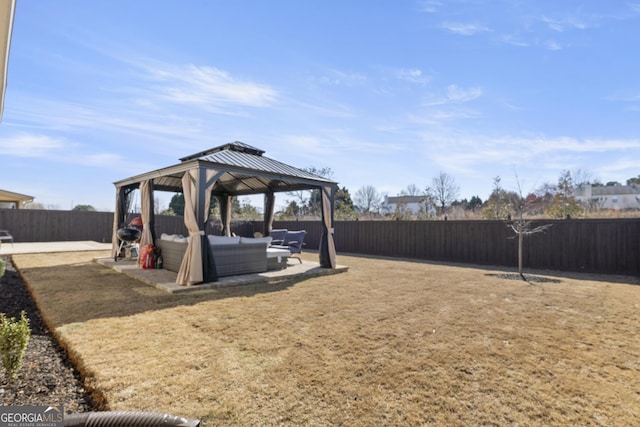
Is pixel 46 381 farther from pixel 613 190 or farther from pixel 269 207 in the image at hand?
pixel 613 190

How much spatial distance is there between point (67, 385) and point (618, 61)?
1024 cm

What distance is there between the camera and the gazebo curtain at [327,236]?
7598 millimetres

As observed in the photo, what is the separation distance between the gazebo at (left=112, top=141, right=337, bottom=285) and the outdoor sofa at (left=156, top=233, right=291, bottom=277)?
16.6 inches

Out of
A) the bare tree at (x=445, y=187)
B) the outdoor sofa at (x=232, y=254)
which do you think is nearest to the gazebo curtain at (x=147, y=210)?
the outdoor sofa at (x=232, y=254)

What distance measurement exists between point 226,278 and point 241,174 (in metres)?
2.44

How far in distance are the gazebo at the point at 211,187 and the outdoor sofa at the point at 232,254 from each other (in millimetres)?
421

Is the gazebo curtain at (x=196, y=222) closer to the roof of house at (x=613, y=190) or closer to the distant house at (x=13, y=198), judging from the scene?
the distant house at (x=13, y=198)

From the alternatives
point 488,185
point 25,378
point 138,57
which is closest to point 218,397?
point 25,378

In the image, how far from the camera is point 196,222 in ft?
18.2

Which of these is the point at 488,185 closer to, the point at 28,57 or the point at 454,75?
the point at 454,75

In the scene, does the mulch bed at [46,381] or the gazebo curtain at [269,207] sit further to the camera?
the gazebo curtain at [269,207]

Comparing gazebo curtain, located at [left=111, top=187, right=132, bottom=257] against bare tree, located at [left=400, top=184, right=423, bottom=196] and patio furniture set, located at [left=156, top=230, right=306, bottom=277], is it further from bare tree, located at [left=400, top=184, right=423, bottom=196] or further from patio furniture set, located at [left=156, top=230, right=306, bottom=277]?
bare tree, located at [left=400, top=184, right=423, bottom=196]

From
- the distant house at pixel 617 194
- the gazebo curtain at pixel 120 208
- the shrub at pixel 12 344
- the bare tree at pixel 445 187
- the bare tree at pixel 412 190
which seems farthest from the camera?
the bare tree at pixel 412 190

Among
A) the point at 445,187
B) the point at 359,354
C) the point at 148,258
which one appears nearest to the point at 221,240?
the point at 148,258
